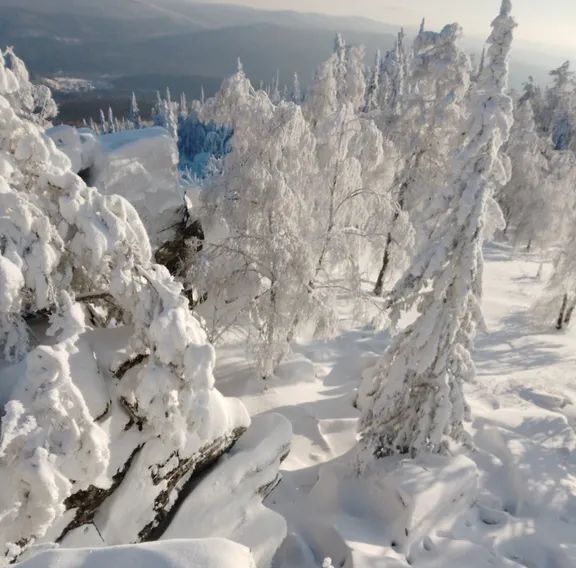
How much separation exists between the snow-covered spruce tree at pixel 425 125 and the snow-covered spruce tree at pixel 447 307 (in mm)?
6616

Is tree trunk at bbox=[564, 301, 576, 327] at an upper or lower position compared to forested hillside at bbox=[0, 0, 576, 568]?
lower

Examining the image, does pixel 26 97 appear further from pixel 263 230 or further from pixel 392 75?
pixel 392 75

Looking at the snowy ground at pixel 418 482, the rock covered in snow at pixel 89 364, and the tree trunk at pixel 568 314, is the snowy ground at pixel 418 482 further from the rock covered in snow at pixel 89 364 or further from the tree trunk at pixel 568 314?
the tree trunk at pixel 568 314

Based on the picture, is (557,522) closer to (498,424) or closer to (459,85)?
(498,424)

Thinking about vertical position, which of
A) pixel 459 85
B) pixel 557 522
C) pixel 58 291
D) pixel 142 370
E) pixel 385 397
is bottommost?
pixel 557 522

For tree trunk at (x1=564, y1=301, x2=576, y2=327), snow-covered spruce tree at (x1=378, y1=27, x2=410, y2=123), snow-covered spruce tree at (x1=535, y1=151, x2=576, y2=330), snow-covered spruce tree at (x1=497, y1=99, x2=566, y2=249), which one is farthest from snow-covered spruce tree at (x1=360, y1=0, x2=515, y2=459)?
snow-covered spruce tree at (x1=378, y1=27, x2=410, y2=123)

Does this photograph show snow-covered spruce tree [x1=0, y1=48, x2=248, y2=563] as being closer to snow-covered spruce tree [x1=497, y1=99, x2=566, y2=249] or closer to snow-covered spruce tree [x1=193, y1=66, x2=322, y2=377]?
snow-covered spruce tree [x1=193, y1=66, x2=322, y2=377]

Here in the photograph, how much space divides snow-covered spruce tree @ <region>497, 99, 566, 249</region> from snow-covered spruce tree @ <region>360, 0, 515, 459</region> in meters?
25.0

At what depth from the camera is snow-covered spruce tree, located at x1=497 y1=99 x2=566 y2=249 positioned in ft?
111

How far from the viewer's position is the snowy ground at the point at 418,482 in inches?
364

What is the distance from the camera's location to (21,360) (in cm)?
644

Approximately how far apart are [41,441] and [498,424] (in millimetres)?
12202

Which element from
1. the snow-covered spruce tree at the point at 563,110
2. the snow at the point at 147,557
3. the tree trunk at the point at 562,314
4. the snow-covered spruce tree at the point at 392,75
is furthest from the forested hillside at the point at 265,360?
the snow-covered spruce tree at the point at 563,110

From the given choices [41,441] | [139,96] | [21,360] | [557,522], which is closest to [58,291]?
[21,360]
